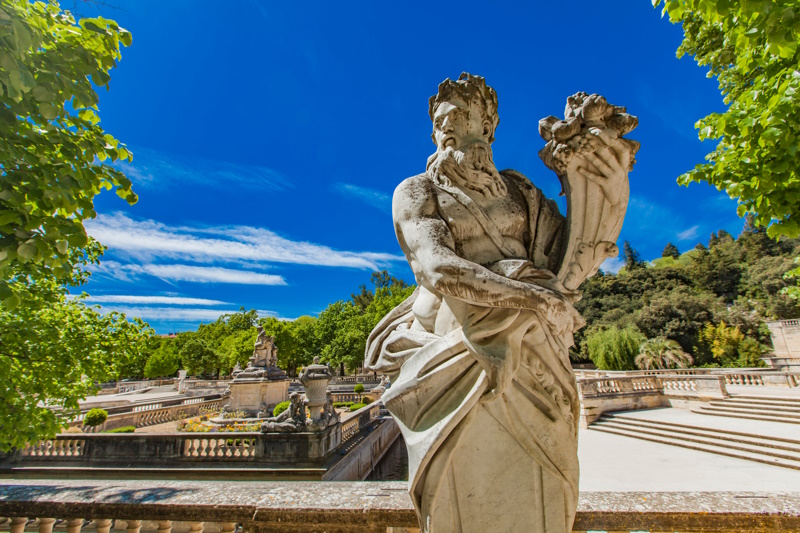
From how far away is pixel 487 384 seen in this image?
190 cm

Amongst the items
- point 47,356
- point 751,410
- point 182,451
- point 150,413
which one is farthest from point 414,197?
point 150,413

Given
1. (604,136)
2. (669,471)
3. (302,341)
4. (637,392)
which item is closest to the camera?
(604,136)

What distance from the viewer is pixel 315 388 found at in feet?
36.7

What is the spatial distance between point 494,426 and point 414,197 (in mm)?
1251

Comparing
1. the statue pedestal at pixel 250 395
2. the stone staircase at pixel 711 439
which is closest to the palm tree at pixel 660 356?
the stone staircase at pixel 711 439

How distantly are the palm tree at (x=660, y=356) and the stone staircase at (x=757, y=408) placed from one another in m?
16.3

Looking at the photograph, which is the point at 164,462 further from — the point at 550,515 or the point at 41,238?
the point at 550,515

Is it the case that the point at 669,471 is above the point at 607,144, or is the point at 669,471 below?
below

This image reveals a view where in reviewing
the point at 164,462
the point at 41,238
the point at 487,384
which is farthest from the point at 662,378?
the point at 41,238

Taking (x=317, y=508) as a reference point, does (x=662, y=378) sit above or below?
above

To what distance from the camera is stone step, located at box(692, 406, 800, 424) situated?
1276 cm

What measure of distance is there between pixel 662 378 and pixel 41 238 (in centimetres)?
2442

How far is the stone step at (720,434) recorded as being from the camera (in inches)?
394

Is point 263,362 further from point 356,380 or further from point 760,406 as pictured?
point 760,406
